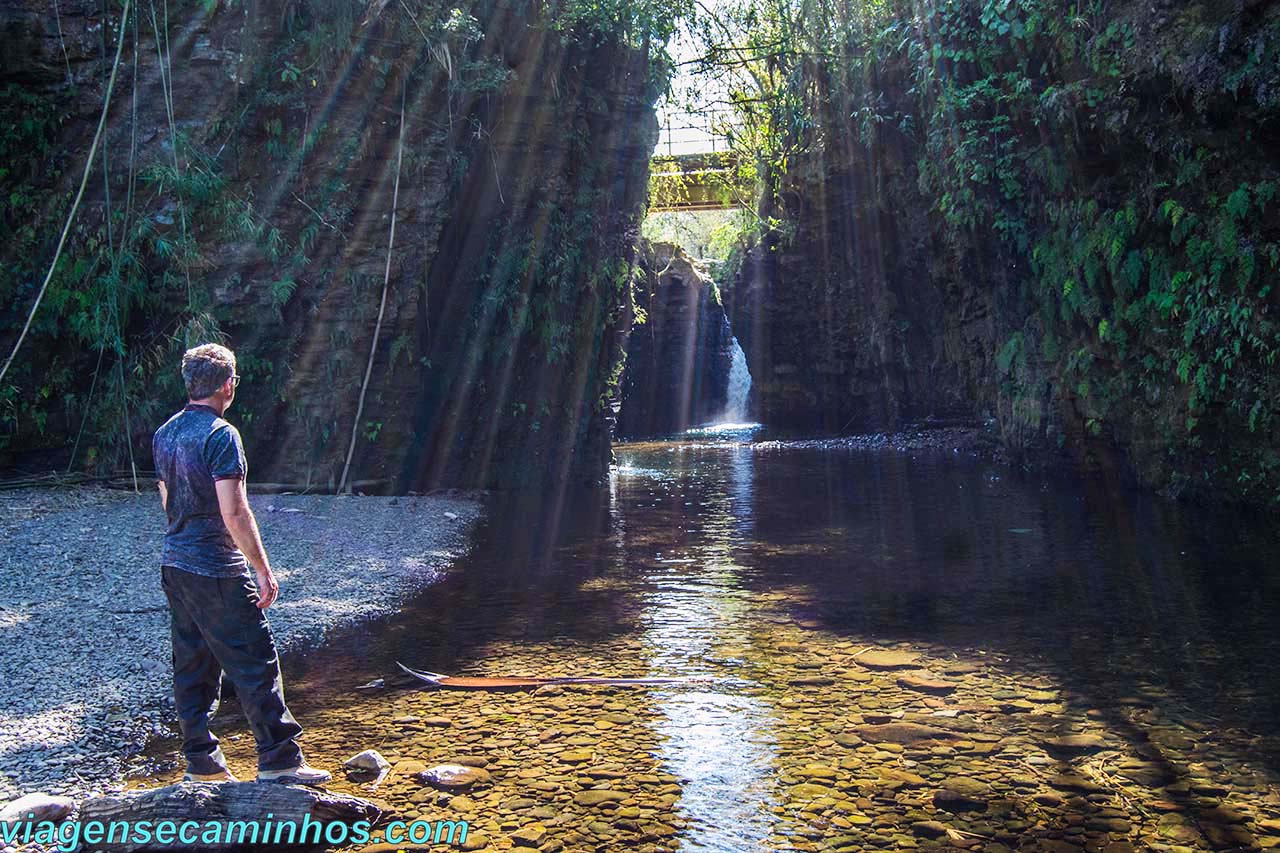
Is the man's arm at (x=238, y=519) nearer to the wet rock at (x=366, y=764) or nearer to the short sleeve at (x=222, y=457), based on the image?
the short sleeve at (x=222, y=457)

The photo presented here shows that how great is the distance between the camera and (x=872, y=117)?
2338 centimetres

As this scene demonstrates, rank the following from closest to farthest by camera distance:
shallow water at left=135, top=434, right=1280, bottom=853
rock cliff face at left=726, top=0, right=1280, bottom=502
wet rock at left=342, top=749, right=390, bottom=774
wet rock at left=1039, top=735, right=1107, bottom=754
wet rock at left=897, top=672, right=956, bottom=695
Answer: shallow water at left=135, top=434, right=1280, bottom=853
wet rock at left=342, top=749, right=390, bottom=774
wet rock at left=1039, top=735, right=1107, bottom=754
wet rock at left=897, top=672, right=956, bottom=695
rock cliff face at left=726, top=0, right=1280, bottom=502

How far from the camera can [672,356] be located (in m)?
40.8

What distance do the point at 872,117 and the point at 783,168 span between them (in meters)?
6.67

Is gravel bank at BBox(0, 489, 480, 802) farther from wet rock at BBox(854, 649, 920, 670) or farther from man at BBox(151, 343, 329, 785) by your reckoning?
wet rock at BBox(854, 649, 920, 670)

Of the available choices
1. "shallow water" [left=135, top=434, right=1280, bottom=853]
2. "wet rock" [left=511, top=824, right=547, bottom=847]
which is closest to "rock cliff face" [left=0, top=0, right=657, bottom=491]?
"shallow water" [left=135, top=434, right=1280, bottom=853]

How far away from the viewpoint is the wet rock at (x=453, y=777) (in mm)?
5062

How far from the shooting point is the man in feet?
14.8

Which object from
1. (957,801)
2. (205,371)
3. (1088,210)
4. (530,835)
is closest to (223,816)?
(530,835)

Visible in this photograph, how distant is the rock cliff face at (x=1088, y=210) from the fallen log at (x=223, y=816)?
1130 cm

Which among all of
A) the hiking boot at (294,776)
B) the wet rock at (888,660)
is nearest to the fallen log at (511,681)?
the wet rock at (888,660)

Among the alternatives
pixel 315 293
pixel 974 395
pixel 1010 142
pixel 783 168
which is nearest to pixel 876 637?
pixel 315 293

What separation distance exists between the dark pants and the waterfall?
3634 centimetres

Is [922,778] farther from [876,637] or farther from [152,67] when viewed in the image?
[152,67]
